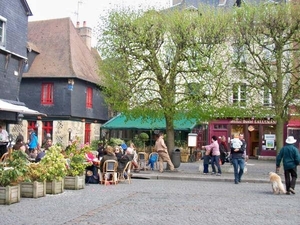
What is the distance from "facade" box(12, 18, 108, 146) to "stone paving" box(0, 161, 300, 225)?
703 inches

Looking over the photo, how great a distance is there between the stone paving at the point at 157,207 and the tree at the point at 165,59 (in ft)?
18.8

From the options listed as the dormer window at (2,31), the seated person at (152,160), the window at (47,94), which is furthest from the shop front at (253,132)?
the dormer window at (2,31)

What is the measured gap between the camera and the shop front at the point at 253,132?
33.8 meters

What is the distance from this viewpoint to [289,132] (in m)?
32.9

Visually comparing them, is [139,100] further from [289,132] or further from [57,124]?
[289,132]

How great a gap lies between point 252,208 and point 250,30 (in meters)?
11.1

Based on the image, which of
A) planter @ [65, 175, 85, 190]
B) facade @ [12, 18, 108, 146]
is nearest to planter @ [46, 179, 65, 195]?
planter @ [65, 175, 85, 190]

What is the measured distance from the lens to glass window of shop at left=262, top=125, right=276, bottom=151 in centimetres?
3378

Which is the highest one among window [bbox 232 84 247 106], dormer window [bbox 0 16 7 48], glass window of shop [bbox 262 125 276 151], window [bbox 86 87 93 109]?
dormer window [bbox 0 16 7 48]

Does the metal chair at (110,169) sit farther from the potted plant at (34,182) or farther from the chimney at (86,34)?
the chimney at (86,34)

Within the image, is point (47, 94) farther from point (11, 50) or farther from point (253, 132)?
point (253, 132)

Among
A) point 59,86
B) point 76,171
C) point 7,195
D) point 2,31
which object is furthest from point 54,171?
point 59,86

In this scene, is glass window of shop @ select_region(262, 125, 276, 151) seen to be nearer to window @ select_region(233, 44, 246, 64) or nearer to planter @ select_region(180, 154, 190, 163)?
planter @ select_region(180, 154, 190, 163)

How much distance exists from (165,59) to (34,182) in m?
10.5
